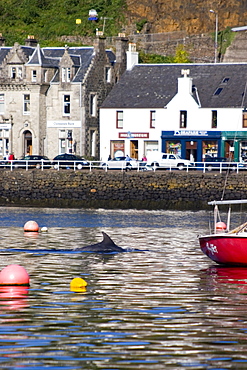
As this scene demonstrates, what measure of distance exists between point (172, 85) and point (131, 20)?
22.8m

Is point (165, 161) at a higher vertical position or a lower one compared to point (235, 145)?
lower

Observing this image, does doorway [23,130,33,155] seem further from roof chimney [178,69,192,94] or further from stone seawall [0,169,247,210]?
stone seawall [0,169,247,210]

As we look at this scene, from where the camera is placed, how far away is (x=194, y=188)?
60469mm

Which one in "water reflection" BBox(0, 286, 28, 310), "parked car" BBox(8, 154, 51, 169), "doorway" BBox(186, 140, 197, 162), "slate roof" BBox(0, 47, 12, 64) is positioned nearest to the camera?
"water reflection" BBox(0, 286, 28, 310)

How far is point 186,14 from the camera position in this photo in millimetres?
97750

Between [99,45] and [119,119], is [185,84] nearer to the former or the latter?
[119,119]

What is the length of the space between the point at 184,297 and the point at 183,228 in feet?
71.2

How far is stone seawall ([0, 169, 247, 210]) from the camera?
60.1 meters

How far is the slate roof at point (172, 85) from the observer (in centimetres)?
7562

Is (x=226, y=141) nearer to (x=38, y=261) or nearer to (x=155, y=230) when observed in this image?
(x=155, y=230)

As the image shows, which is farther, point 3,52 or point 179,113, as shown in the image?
point 3,52

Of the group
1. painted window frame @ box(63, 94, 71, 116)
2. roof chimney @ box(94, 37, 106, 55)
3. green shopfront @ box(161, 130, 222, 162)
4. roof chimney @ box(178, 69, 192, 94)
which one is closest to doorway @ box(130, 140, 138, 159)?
green shopfront @ box(161, 130, 222, 162)

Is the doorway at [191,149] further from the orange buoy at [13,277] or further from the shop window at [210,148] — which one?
the orange buoy at [13,277]

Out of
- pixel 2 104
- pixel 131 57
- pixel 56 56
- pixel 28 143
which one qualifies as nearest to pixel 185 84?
pixel 131 57
